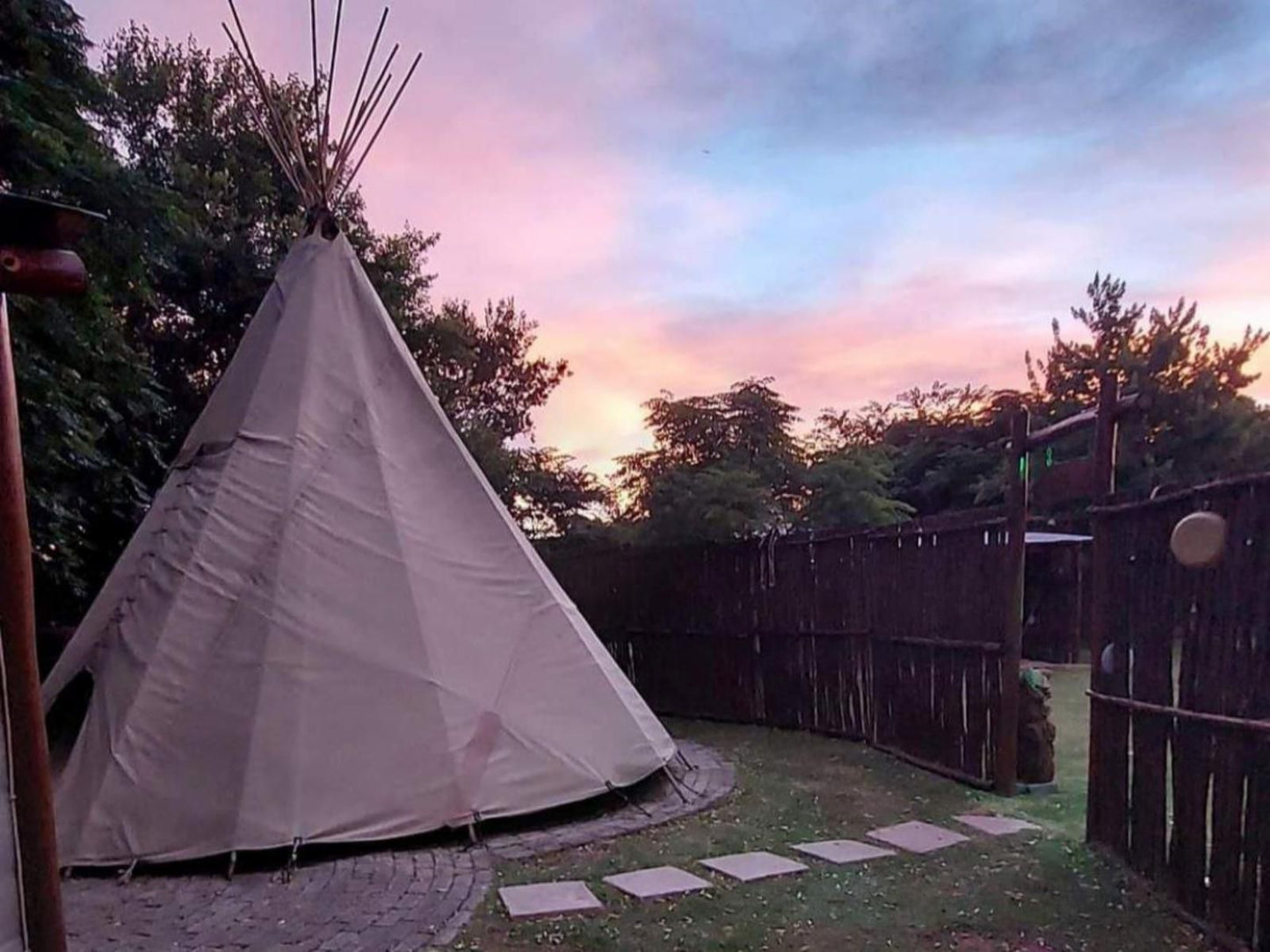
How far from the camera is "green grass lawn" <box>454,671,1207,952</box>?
3039 mm

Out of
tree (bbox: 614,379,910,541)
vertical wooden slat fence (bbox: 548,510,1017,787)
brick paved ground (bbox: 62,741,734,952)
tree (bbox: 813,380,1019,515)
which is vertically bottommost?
brick paved ground (bbox: 62,741,734,952)

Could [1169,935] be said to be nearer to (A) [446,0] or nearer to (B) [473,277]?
(A) [446,0]

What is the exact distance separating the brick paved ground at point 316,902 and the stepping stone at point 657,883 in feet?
1.69

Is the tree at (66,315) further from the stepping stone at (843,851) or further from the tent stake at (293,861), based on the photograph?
the stepping stone at (843,851)

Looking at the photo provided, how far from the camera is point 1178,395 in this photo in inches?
691

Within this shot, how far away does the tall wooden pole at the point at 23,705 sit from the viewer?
2182 millimetres

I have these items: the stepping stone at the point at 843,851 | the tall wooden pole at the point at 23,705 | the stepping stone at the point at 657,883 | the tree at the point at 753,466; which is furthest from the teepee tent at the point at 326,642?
the tree at the point at 753,466

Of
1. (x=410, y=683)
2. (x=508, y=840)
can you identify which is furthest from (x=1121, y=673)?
(x=410, y=683)

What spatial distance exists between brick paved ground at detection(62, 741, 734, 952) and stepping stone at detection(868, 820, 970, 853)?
1.15 m

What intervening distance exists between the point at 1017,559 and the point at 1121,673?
115cm

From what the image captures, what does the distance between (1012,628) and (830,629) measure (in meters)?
2.10

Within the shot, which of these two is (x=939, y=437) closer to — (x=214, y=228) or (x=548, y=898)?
(x=214, y=228)

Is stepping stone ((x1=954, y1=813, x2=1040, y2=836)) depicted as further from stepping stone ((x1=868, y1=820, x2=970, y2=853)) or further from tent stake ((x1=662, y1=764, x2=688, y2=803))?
tent stake ((x1=662, y1=764, x2=688, y2=803))

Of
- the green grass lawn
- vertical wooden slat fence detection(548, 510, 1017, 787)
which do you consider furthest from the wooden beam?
the green grass lawn
